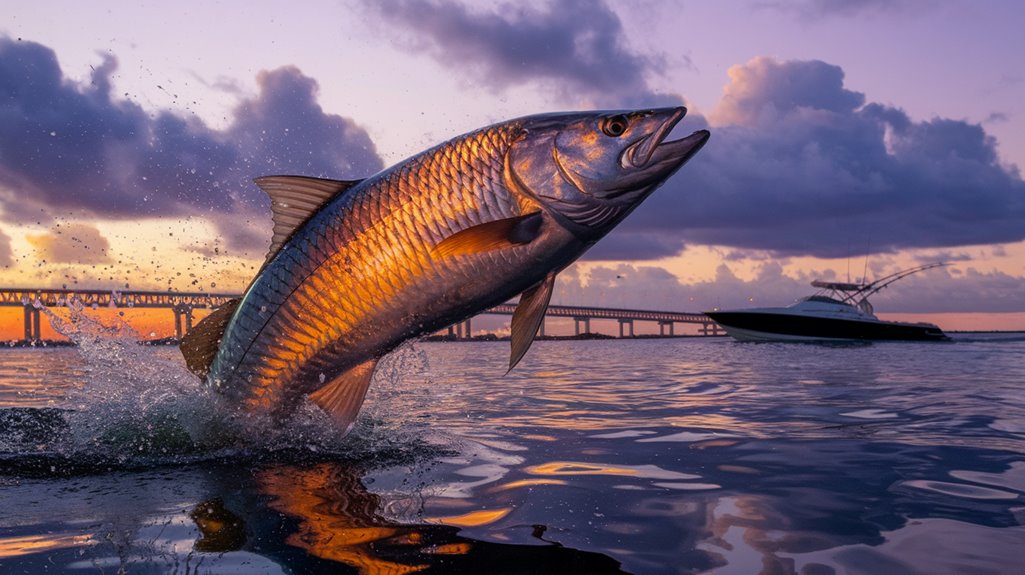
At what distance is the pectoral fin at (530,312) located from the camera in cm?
415

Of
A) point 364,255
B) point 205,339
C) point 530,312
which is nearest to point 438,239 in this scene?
point 364,255

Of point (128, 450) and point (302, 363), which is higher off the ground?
point (302, 363)

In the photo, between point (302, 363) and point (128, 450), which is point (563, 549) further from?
point (128, 450)

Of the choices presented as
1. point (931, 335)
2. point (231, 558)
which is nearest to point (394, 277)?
point (231, 558)

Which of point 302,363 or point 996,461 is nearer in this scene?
point 302,363

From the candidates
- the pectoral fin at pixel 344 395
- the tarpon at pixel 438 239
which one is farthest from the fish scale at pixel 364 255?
the pectoral fin at pixel 344 395

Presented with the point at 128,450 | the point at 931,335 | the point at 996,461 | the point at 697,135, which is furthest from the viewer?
the point at 931,335

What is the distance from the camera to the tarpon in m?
3.83

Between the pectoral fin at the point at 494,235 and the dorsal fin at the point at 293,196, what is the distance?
96 centimetres

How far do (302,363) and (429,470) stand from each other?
3.27 feet

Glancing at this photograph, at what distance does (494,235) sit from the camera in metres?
3.75

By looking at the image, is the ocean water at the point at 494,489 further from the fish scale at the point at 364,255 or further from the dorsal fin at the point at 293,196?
the dorsal fin at the point at 293,196

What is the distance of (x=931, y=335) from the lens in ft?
183

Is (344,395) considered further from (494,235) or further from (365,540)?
(365,540)
